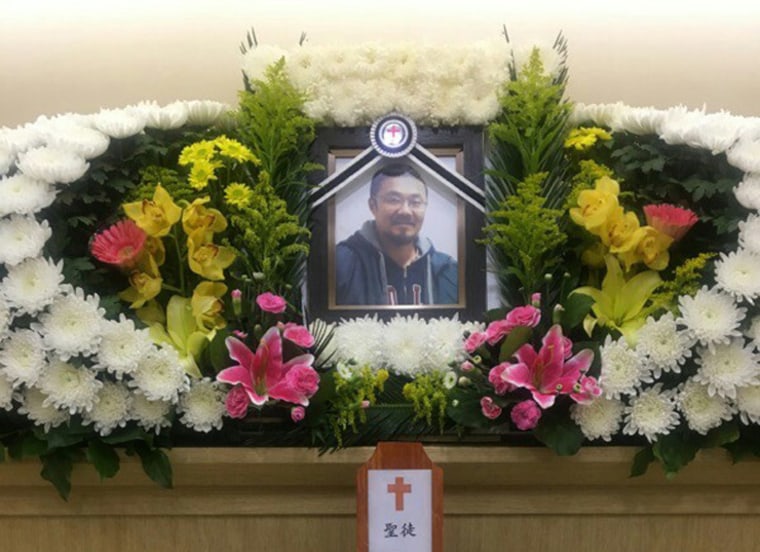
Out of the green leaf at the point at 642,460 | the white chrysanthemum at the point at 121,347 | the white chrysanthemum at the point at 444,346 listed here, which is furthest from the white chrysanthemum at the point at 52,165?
the green leaf at the point at 642,460

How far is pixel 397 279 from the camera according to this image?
48.7 inches

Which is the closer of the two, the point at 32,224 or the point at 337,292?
the point at 32,224

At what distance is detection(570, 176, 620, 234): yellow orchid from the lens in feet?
3.76

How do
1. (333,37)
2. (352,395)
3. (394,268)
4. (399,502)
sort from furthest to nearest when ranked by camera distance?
(333,37) < (394,268) < (352,395) < (399,502)

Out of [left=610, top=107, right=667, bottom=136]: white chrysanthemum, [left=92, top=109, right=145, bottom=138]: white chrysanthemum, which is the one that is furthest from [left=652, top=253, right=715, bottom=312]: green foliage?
[left=92, top=109, right=145, bottom=138]: white chrysanthemum

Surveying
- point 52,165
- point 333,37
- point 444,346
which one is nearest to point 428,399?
point 444,346

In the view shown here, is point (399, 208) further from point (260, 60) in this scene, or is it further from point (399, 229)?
point (260, 60)

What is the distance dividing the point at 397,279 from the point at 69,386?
0.50 meters

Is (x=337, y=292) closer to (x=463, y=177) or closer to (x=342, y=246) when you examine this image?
(x=342, y=246)

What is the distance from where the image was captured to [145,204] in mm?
1160

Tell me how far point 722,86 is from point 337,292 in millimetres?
858

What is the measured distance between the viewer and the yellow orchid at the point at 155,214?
1.16 metres

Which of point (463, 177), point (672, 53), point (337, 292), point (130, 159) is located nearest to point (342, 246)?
point (337, 292)

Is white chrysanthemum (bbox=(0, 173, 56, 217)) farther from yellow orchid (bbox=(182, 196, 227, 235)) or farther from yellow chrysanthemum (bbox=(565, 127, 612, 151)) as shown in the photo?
yellow chrysanthemum (bbox=(565, 127, 612, 151))
